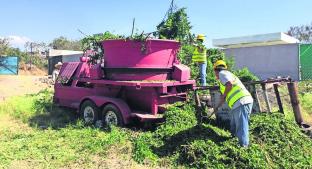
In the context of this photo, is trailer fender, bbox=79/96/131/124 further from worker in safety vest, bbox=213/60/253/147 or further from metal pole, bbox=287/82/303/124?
metal pole, bbox=287/82/303/124

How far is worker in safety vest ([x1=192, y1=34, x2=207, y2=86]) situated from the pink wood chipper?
111cm

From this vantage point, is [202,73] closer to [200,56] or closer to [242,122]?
[200,56]

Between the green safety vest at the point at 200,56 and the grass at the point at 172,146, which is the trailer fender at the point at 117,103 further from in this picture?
the green safety vest at the point at 200,56

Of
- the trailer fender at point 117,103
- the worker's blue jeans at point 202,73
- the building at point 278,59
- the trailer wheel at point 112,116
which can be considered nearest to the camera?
the trailer fender at point 117,103

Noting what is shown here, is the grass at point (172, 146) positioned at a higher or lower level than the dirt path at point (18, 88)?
lower

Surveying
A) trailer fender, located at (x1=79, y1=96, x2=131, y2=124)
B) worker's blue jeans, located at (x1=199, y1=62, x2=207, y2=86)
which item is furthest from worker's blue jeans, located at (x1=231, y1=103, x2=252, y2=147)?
worker's blue jeans, located at (x1=199, y1=62, x2=207, y2=86)

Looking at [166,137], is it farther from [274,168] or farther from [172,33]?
[172,33]

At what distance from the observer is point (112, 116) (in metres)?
8.73

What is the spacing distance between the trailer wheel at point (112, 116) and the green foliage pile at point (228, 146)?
3.59 feet

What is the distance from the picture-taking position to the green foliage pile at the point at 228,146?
607 cm

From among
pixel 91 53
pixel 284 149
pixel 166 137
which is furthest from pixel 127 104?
pixel 284 149

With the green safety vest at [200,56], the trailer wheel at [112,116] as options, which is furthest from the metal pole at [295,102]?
the trailer wheel at [112,116]

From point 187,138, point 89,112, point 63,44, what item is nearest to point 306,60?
point 89,112

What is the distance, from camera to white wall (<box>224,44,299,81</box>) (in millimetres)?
19203
